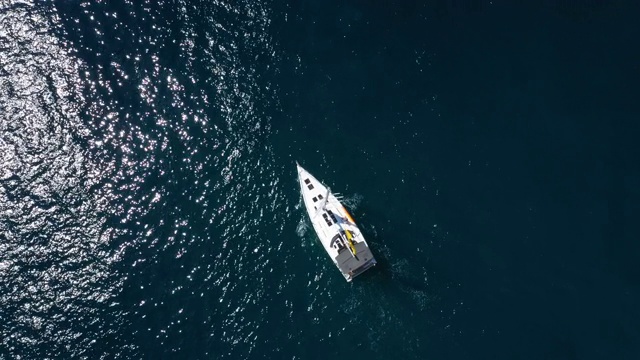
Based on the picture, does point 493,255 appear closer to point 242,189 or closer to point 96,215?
point 242,189

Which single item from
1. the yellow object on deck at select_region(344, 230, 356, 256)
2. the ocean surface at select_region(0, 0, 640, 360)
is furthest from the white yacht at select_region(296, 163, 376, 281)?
the ocean surface at select_region(0, 0, 640, 360)

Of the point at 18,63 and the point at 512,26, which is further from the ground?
the point at 18,63

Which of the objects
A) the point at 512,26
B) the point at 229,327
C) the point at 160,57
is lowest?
the point at 229,327

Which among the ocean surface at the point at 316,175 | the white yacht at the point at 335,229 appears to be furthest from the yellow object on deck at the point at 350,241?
the ocean surface at the point at 316,175

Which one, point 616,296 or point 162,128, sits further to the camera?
point 162,128


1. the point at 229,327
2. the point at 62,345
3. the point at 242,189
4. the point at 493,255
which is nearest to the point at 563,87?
the point at 493,255

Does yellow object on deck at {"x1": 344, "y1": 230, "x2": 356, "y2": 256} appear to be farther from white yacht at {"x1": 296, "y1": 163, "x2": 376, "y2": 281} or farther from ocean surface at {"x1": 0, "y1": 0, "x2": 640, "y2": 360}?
ocean surface at {"x1": 0, "y1": 0, "x2": 640, "y2": 360}

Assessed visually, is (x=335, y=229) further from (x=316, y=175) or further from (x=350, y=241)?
(x=316, y=175)
